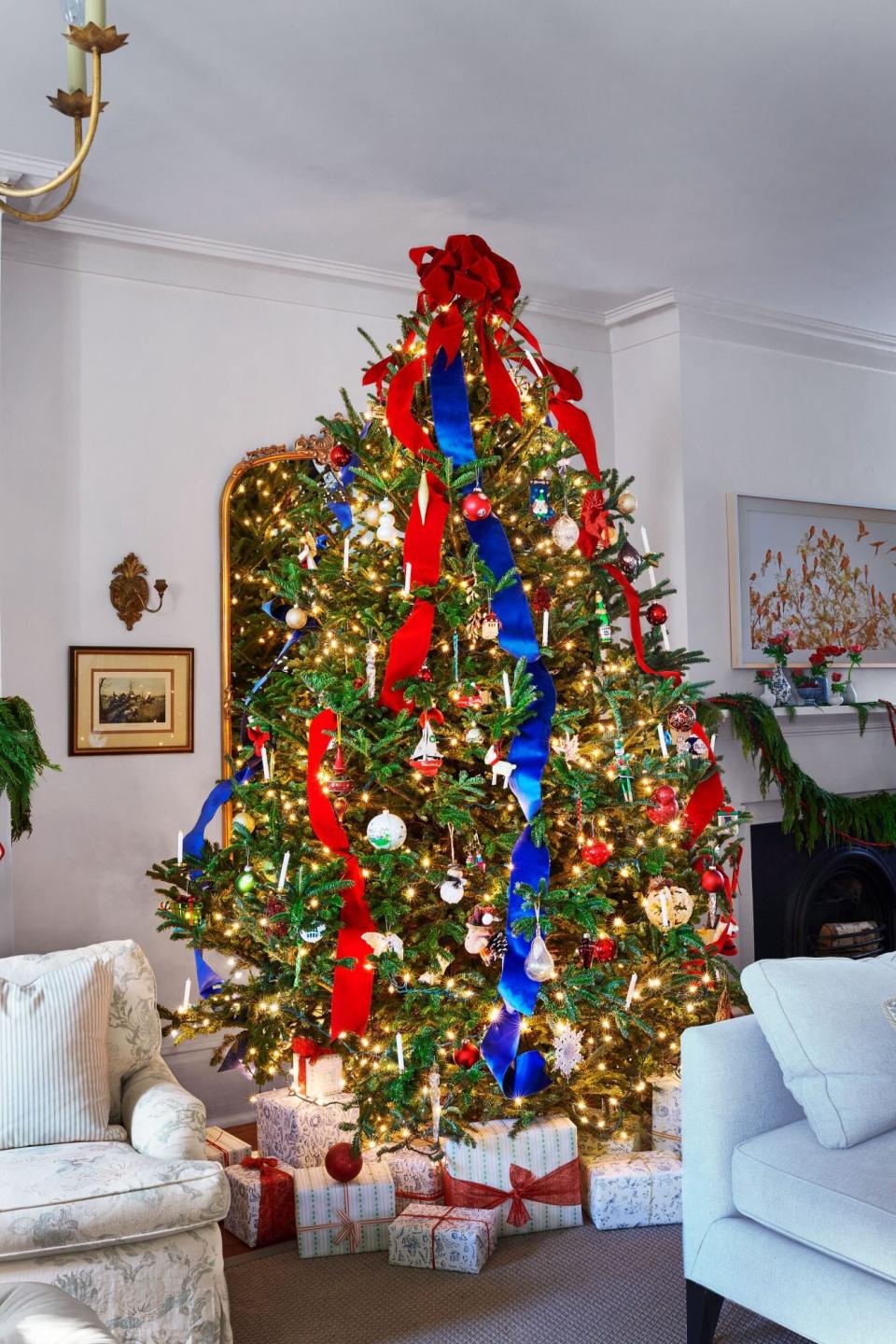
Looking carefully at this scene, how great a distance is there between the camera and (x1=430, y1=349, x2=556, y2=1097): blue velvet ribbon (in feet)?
9.11

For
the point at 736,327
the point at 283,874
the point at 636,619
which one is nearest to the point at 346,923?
the point at 283,874

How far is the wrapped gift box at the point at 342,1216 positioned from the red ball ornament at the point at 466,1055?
0.37 meters

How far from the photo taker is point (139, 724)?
3744 millimetres

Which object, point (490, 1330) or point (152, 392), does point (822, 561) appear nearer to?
point (152, 392)

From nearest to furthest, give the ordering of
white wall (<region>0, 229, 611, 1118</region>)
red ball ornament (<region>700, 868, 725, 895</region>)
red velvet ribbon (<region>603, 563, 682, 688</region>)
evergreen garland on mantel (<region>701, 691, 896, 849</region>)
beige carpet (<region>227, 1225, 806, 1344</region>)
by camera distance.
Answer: beige carpet (<region>227, 1225, 806, 1344</region>) < red ball ornament (<region>700, 868, 725, 895</region>) < red velvet ribbon (<region>603, 563, 682, 688</region>) < white wall (<region>0, 229, 611, 1118</region>) < evergreen garland on mantel (<region>701, 691, 896, 849</region>)

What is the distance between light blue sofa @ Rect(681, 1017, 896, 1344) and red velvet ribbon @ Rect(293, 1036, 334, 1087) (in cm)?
114

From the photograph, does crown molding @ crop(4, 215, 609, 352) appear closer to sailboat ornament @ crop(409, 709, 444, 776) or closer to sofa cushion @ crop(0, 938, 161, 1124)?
sailboat ornament @ crop(409, 709, 444, 776)

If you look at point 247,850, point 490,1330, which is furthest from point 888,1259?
point 247,850

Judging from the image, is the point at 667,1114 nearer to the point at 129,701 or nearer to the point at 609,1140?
the point at 609,1140

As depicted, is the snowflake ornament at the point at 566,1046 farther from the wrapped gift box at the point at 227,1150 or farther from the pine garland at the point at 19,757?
the pine garland at the point at 19,757

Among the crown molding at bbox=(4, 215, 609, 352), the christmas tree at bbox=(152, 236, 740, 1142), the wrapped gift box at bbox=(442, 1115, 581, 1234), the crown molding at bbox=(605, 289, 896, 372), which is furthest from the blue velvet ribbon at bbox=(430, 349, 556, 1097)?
the crown molding at bbox=(605, 289, 896, 372)

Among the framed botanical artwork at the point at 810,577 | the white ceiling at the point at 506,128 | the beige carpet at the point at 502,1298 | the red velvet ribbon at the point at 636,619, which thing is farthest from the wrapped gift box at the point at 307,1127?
the white ceiling at the point at 506,128

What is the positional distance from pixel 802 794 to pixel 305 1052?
7.50 ft

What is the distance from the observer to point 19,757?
3070 mm
